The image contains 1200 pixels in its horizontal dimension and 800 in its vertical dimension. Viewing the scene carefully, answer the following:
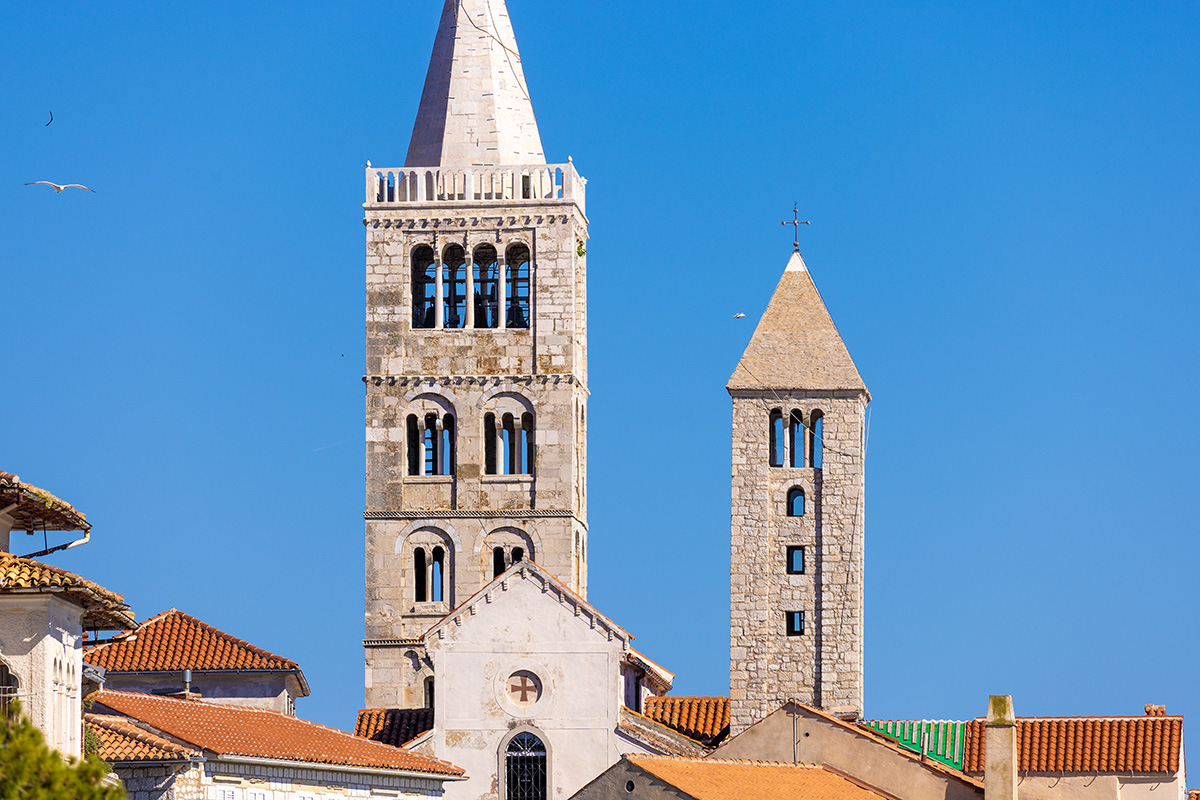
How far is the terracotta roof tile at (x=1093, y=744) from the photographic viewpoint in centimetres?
6069

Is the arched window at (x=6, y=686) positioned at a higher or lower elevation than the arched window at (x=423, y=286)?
lower

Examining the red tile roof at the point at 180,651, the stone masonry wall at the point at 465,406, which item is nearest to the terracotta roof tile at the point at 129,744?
the red tile roof at the point at 180,651

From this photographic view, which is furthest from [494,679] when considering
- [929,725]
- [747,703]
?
[929,725]

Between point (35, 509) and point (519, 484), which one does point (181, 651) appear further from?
point (35, 509)

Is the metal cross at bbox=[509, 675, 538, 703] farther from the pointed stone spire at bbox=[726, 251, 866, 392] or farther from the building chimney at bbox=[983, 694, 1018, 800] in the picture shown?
the building chimney at bbox=[983, 694, 1018, 800]

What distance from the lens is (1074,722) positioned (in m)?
62.2

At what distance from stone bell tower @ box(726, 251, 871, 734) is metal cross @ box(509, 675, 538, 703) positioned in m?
4.62

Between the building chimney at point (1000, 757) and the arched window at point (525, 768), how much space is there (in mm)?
10291

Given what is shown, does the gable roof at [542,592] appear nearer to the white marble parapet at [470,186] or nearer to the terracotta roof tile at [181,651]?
the terracotta roof tile at [181,651]

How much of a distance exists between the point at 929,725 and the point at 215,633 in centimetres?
1662

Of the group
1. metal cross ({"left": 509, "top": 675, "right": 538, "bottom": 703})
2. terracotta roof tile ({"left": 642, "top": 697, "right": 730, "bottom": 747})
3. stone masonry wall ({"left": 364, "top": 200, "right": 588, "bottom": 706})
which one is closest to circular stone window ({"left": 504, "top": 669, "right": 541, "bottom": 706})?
metal cross ({"left": 509, "top": 675, "right": 538, "bottom": 703})

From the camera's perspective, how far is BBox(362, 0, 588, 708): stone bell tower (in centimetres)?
7394

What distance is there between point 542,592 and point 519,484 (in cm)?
1015

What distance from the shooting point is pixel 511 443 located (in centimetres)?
7519
